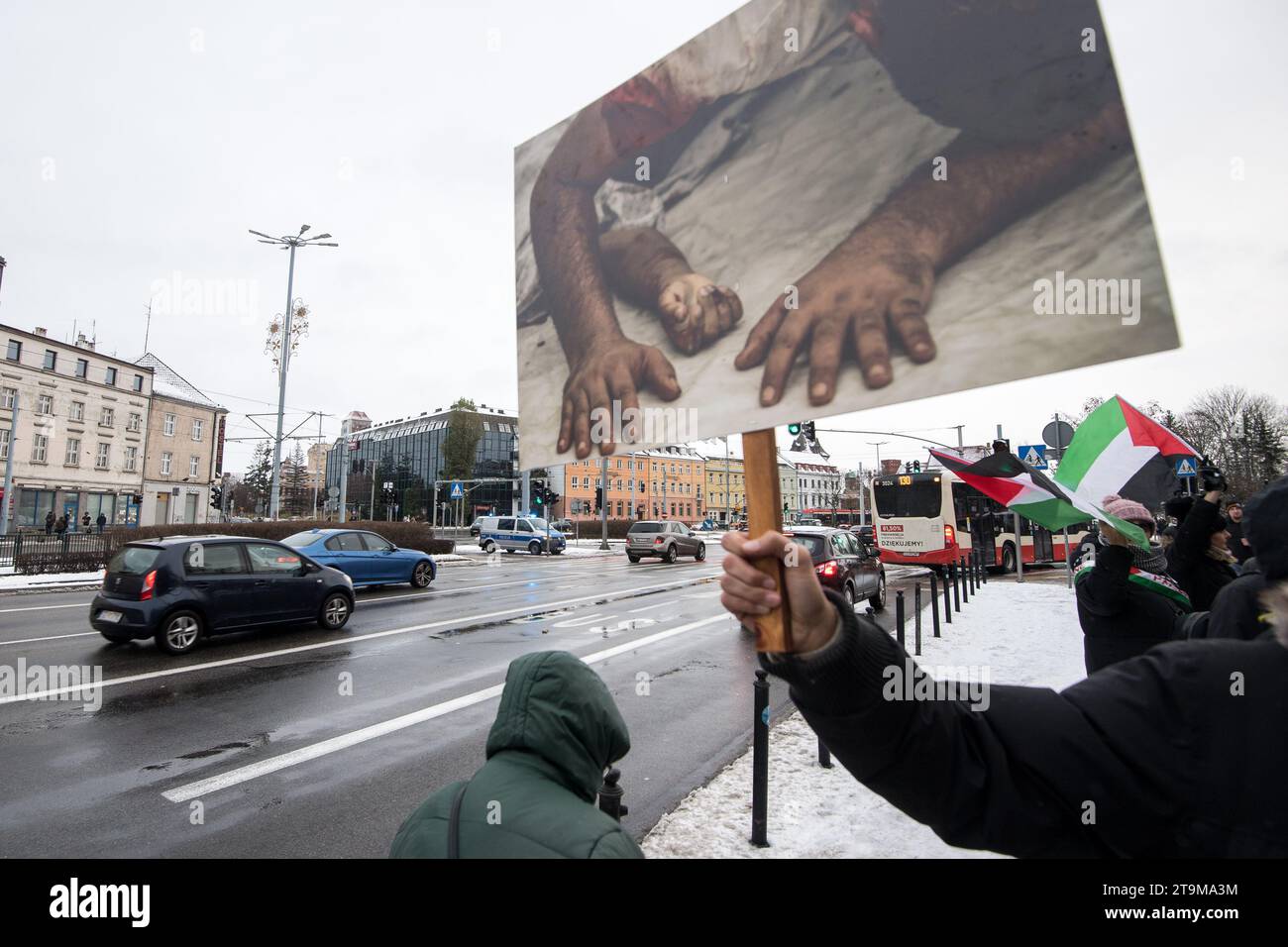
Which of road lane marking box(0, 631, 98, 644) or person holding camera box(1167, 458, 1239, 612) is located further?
road lane marking box(0, 631, 98, 644)

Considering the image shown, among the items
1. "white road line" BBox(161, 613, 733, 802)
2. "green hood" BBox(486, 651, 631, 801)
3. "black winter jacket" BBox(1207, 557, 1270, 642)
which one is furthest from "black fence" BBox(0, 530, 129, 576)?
"black winter jacket" BBox(1207, 557, 1270, 642)

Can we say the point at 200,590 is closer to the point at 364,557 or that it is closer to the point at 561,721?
the point at 364,557

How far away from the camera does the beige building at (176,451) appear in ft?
187

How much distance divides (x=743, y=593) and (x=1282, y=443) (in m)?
58.0

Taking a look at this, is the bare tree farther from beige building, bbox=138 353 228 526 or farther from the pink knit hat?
beige building, bbox=138 353 228 526

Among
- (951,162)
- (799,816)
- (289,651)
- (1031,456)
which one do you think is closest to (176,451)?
(289,651)

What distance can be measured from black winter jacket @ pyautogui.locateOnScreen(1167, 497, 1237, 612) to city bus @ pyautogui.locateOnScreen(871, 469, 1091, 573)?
15.1 metres

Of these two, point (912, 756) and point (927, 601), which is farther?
point (927, 601)

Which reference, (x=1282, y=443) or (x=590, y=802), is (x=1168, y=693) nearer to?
(x=590, y=802)

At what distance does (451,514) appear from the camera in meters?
88.5

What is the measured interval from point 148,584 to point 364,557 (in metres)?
7.26

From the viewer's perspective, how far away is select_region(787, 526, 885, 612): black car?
1163 centimetres
